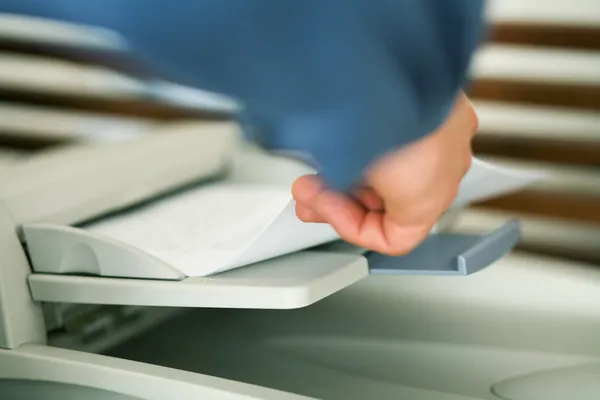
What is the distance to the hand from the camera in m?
0.30

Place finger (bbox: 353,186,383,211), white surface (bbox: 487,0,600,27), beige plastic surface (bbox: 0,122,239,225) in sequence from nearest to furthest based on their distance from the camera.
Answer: finger (bbox: 353,186,383,211), beige plastic surface (bbox: 0,122,239,225), white surface (bbox: 487,0,600,27)

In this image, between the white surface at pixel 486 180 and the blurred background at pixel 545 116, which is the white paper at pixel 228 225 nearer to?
the white surface at pixel 486 180

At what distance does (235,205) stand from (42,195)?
6.6 inches

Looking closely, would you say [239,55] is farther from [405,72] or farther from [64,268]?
[64,268]

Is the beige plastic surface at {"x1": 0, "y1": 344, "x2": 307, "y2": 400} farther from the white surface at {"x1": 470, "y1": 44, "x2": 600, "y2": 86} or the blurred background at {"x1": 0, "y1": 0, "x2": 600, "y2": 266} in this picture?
the white surface at {"x1": 470, "y1": 44, "x2": 600, "y2": 86}

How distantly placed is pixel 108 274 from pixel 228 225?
0.12 m

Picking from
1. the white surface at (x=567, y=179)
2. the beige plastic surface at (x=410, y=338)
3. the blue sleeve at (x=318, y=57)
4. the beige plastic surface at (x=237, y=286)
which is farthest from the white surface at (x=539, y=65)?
the blue sleeve at (x=318, y=57)

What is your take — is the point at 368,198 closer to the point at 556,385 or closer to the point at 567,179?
the point at 556,385

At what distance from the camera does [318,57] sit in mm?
226

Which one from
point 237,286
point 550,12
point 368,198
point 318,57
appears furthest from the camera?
point 550,12

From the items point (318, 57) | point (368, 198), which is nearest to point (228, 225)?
point (368, 198)

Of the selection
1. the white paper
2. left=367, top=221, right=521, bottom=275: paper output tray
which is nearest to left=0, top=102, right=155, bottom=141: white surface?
the white paper

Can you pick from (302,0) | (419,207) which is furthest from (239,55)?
(419,207)

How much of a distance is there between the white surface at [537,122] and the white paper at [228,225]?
1.24 ft
